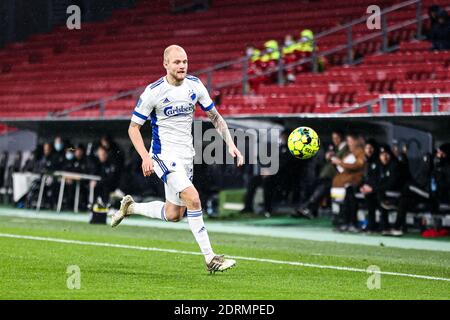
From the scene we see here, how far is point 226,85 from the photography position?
2414 cm

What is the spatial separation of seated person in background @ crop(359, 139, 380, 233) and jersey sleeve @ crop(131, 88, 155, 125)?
22.7ft

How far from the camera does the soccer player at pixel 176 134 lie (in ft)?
33.0

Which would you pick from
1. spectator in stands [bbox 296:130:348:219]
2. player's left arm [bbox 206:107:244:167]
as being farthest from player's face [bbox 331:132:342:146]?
player's left arm [bbox 206:107:244:167]

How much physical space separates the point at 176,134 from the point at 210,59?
1628 centimetres

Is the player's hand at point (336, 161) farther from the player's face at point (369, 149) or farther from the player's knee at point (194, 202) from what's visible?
the player's knee at point (194, 202)

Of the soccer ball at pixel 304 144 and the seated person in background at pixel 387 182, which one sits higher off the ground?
the soccer ball at pixel 304 144

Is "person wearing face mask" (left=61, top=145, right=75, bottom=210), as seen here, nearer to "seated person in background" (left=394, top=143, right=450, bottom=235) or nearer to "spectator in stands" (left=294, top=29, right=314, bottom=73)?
"spectator in stands" (left=294, top=29, right=314, bottom=73)

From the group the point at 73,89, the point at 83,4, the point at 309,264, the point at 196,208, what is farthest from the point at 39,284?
the point at 83,4

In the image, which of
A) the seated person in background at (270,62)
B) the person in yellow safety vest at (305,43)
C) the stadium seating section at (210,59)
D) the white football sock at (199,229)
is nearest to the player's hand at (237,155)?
the white football sock at (199,229)

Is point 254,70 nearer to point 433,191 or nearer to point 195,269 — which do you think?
point 433,191

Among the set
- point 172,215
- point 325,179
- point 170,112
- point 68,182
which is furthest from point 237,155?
point 68,182

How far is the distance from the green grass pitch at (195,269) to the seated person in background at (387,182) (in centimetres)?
184

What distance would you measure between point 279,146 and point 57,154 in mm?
5205

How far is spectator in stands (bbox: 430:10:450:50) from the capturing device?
2081 cm
